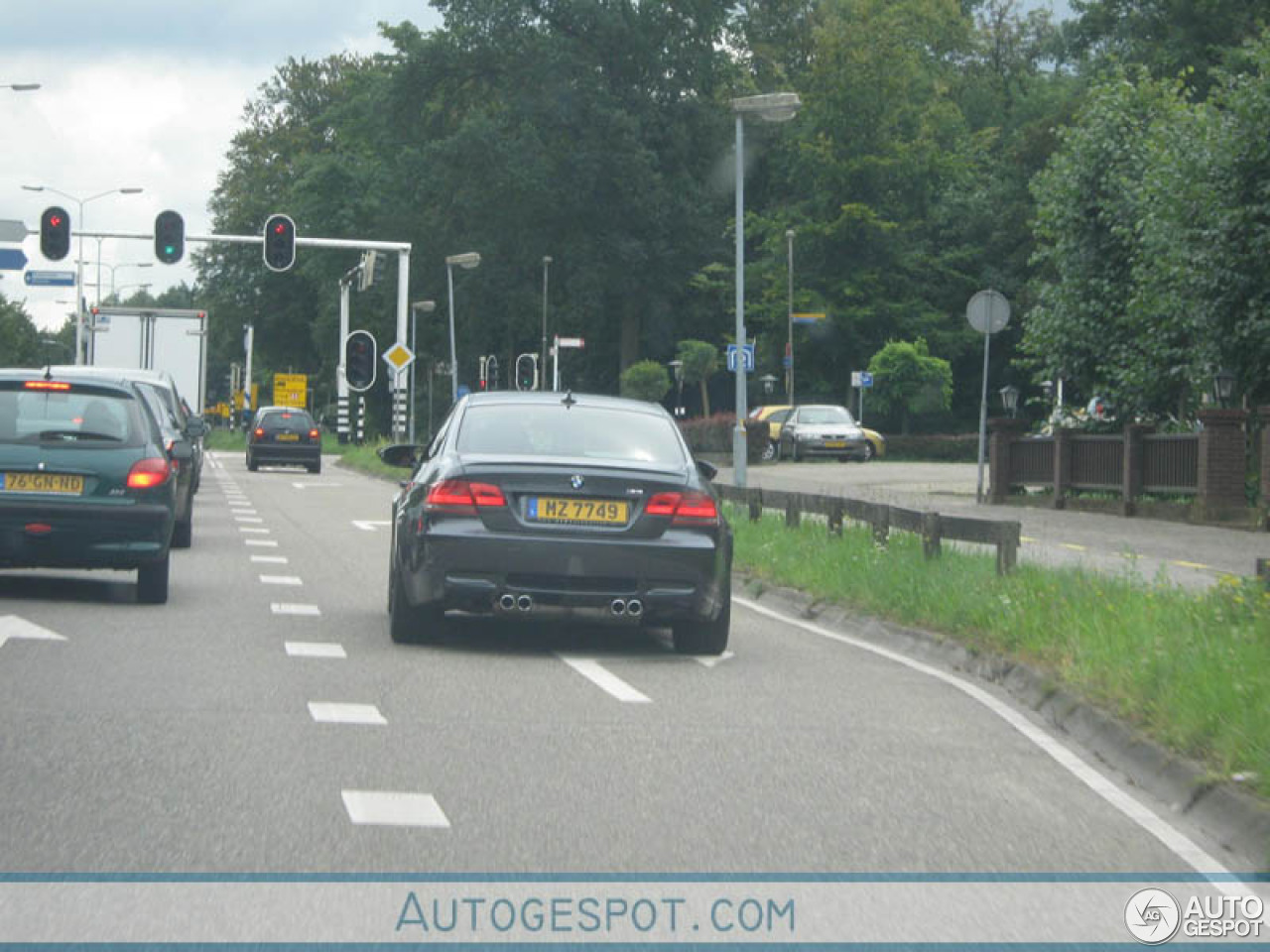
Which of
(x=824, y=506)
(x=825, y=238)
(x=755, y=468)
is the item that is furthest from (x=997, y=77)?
(x=824, y=506)

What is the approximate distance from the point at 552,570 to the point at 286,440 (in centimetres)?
3764

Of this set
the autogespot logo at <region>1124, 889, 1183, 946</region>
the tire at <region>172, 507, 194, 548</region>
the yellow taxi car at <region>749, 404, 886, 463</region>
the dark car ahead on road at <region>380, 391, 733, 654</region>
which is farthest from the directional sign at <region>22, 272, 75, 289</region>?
the autogespot logo at <region>1124, 889, 1183, 946</region>

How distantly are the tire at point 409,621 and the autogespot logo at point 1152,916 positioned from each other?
6.16 m

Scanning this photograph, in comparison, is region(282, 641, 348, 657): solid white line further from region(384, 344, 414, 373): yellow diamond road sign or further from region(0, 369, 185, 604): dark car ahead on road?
region(384, 344, 414, 373): yellow diamond road sign

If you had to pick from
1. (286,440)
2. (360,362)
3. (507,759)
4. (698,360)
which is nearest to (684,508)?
(507,759)

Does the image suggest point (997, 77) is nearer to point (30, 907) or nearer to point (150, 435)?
point (150, 435)

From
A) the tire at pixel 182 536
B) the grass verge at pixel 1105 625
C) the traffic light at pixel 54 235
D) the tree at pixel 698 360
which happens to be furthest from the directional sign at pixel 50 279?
the grass verge at pixel 1105 625

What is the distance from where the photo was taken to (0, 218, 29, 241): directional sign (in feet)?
126

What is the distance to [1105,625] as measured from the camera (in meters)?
10.9

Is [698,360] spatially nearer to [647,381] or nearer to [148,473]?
[647,381]

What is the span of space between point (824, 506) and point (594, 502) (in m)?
7.63

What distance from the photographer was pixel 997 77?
288 feet

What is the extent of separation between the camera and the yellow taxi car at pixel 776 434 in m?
54.7

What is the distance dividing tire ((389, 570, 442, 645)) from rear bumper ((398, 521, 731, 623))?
140 mm
